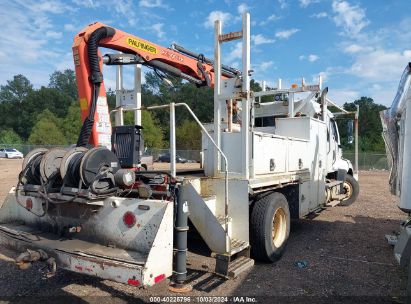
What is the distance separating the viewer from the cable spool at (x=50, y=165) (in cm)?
412

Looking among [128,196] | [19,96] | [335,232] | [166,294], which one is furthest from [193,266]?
[19,96]

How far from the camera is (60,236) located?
4324 millimetres

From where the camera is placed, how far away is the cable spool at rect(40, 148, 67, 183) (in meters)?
4.12

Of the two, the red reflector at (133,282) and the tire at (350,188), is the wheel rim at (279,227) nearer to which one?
the red reflector at (133,282)

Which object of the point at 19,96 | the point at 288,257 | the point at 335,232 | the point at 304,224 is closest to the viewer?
the point at 288,257

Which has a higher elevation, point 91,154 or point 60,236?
point 91,154

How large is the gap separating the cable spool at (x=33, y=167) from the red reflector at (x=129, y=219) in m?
1.32

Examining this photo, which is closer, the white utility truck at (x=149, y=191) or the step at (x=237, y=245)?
the white utility truck at (x=149, y=191)

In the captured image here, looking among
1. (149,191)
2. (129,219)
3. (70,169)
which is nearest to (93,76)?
(70,169)

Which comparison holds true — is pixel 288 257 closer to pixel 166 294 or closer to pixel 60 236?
pixel 166 294

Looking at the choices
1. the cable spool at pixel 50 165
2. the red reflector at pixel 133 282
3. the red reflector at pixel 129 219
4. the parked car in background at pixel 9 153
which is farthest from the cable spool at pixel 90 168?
the parked car in background at pixel 9 153

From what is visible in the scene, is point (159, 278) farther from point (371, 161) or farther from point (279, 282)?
point (371, 161)

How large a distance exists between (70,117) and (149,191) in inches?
2578

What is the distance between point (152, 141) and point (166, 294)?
32.1m
